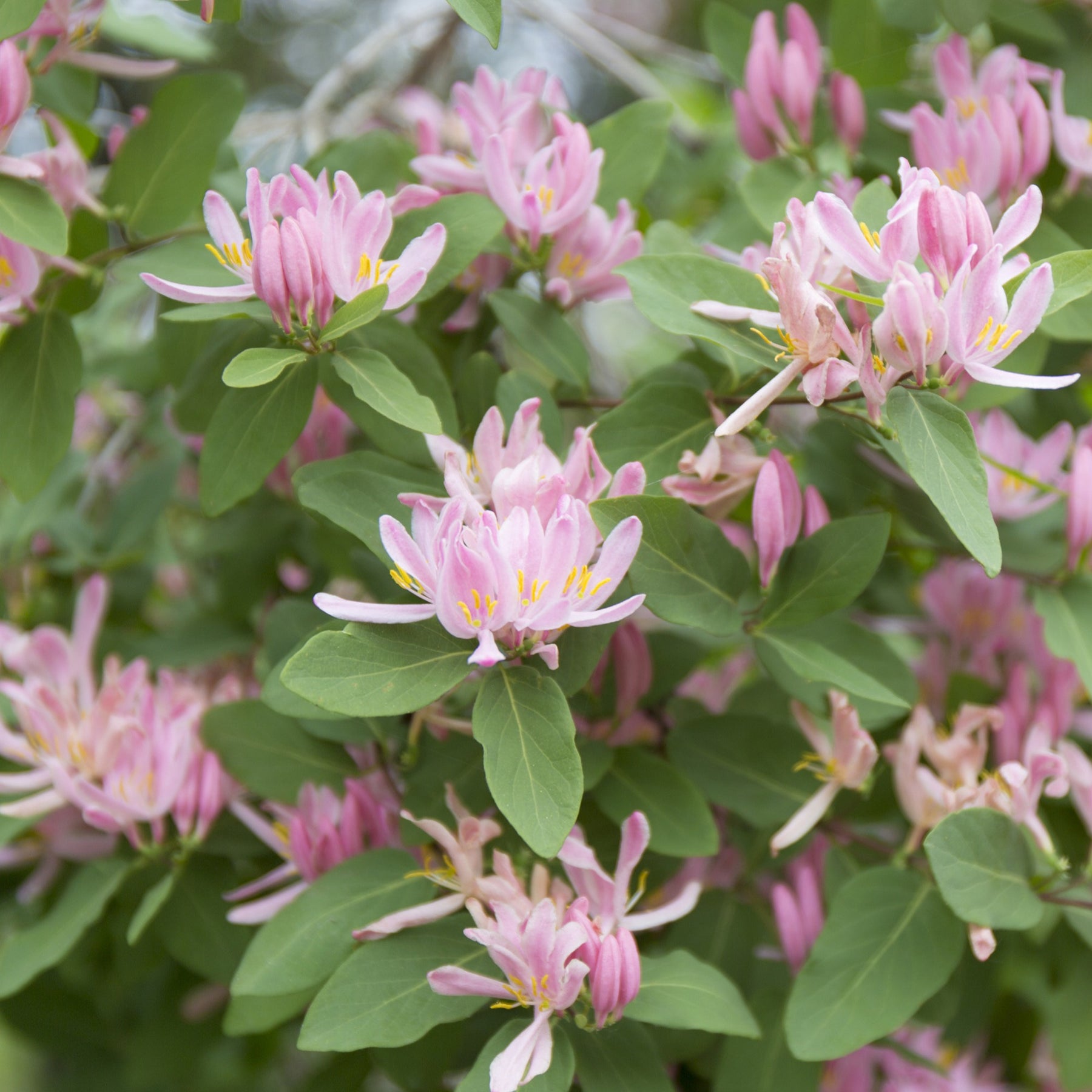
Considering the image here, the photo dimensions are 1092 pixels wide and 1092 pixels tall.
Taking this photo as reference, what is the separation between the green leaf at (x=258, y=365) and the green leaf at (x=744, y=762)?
1.52 ft

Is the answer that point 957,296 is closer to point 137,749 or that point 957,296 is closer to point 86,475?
point 137,749

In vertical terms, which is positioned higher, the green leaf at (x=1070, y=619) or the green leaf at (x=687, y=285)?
the green leaf at (x=687, y=285)

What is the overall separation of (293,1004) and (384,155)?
0.79 m

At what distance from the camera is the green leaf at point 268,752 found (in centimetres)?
91

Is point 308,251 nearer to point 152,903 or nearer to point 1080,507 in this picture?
point 152,903

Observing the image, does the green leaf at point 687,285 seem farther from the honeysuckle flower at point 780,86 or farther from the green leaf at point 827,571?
the honeysuckle flower at point 780,86

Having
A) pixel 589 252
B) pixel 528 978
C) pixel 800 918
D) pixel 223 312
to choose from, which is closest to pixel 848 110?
pixel 589 252

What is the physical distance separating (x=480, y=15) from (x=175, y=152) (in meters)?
0.40

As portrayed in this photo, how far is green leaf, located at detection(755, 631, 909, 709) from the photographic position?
751 mm

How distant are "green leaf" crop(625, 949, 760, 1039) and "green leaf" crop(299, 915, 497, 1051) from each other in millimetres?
111

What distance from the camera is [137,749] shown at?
92 cm

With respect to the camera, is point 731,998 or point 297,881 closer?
point 731,998

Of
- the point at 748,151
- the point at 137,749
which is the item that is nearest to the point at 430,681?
the point at 137,749

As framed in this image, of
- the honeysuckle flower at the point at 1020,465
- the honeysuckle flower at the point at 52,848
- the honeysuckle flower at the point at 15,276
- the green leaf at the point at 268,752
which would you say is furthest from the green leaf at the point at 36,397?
the honeysuckle flower at the point at 1020,465
